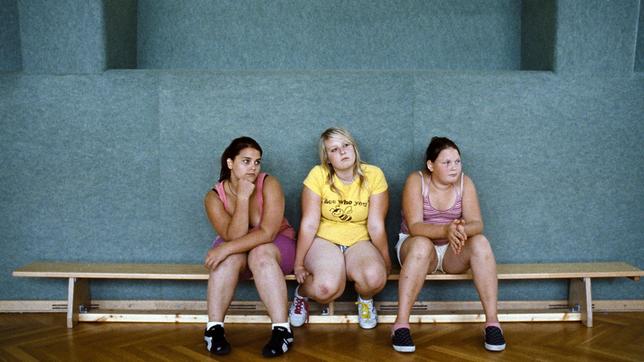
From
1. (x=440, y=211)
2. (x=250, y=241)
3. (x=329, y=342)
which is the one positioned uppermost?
(x=440, y=211)

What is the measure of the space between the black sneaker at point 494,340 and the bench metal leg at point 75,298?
6.95 ft

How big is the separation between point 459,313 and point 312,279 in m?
0.90

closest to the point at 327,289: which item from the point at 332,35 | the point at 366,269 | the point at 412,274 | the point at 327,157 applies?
the point at 366,269

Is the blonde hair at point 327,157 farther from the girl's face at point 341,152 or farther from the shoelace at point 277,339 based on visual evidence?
the shoelace at point 277,339

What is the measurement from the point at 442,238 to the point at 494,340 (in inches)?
21.2

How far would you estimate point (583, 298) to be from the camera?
305 cm

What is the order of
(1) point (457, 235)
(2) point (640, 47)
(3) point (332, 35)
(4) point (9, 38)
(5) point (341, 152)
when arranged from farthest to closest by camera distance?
(3) point (332, 35), (2) point (640, 47), (4) point (9, 38), (5) point (341, 152), (1) point (457, 235)

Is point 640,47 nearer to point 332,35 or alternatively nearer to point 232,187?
point 332,35

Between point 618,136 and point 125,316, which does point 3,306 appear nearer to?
point 125,316

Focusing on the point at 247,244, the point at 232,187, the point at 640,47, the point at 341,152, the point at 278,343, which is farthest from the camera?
the point at 640,47

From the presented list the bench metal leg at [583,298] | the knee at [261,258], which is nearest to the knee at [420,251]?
the knee at [261,258]

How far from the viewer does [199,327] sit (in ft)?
9.82

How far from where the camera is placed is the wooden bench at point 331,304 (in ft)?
9.82

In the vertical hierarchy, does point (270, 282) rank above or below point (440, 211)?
below
